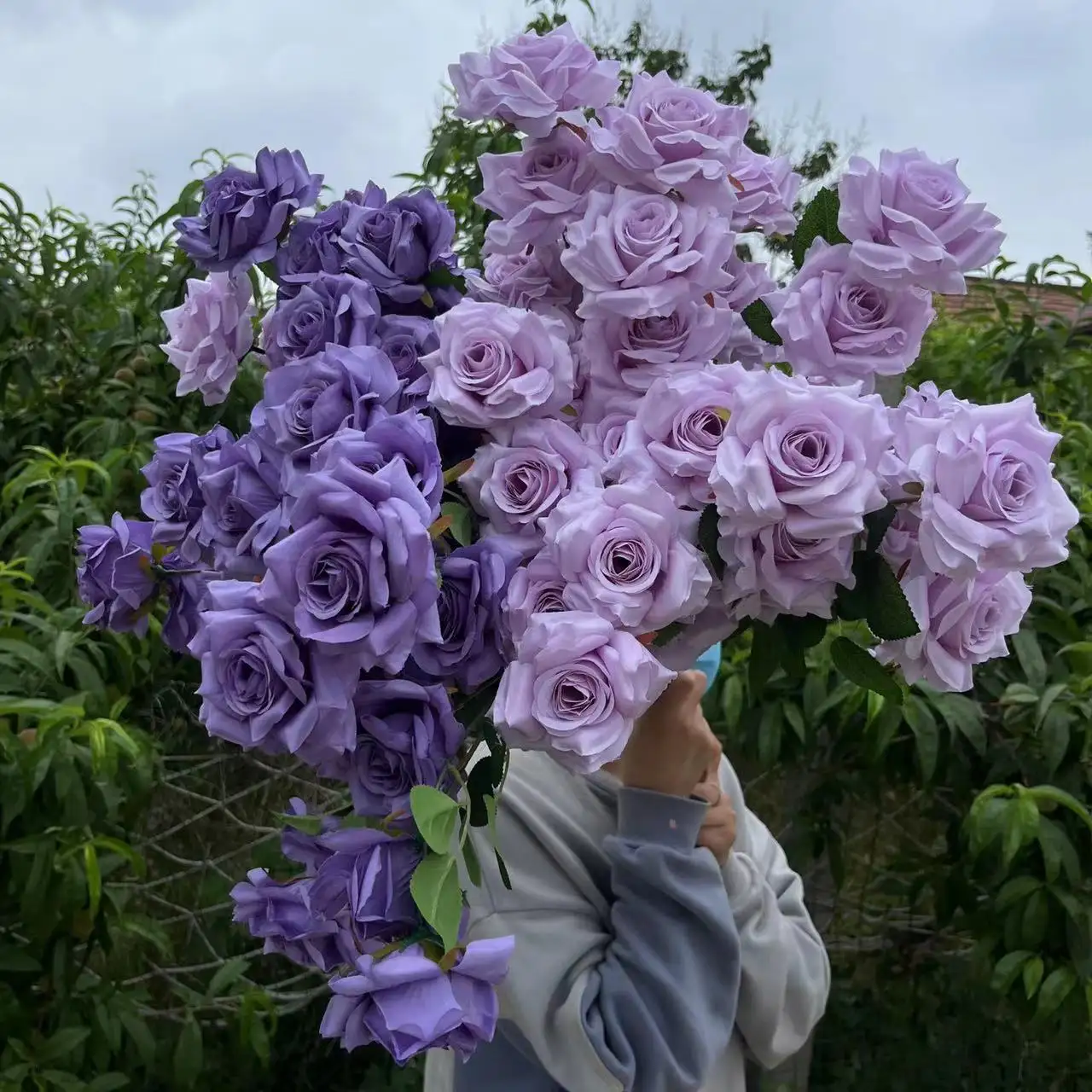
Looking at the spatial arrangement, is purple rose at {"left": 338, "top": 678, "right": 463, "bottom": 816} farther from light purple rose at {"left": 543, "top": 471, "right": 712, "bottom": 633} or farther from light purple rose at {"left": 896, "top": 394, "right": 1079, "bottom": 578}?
light purple rose at {"left": 896, "top": 394, "right": 1079, "bottom": 578}

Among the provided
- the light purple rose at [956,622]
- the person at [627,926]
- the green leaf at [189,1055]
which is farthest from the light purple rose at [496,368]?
the green leaf at [189,1055]

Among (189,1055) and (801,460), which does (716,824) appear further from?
(189,1055)

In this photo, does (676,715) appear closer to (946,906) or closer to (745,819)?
(745,819)

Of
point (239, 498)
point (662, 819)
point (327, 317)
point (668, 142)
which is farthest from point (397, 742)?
point (662, 819)

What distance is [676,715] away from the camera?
2.90 feet

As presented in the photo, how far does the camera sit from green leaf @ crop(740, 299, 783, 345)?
0.60 metres

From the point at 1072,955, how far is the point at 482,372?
1283 mm

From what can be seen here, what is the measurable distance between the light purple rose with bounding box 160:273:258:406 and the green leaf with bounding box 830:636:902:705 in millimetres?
418

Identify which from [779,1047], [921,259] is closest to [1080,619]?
[779,1047]

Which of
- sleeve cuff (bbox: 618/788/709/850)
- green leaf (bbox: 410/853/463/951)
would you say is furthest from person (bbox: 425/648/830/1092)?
green leaf (bbox: 410/853/463/951)

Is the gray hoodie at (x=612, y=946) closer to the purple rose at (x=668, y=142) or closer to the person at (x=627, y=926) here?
the person at (x=627, y=926)

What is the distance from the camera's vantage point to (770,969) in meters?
0.99

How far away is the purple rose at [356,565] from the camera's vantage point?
444 millimetres

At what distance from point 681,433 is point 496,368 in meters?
0.10
